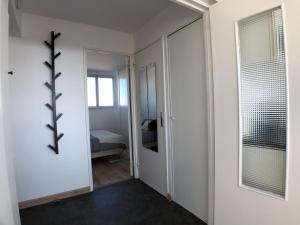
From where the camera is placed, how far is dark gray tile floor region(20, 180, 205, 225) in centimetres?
210

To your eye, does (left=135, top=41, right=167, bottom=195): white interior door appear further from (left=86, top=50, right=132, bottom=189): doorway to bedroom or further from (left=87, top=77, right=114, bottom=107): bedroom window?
(left=87, top=77, right=114, bottom=107): bedroom window

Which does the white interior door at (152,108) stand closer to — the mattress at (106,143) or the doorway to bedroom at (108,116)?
the doorway to bedroom at (108,116)

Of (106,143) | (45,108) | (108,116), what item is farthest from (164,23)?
(108,116)

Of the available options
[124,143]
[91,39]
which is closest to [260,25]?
[91,39]

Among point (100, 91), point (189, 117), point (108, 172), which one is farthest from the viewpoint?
point (100, 91)

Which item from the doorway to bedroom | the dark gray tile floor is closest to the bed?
the doorway to bedroom

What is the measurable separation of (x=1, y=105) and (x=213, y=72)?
4.75ft

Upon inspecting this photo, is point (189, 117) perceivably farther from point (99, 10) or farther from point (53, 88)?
point (53, 88)

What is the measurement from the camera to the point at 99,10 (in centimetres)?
237

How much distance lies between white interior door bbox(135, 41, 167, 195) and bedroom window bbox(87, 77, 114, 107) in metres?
2.88

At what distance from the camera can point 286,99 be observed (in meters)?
1.15

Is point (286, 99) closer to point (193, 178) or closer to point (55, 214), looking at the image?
point (193, 178)

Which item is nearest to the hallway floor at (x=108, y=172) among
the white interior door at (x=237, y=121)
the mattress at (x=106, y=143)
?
→ the mattress at (x=106, y=143)

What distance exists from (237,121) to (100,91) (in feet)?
16.2
